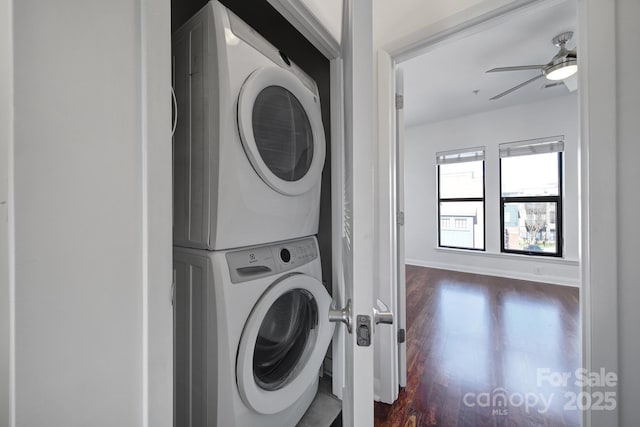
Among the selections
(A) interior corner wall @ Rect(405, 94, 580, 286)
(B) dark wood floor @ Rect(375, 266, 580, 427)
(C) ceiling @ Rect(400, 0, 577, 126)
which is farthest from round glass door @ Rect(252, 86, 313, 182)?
(A) interior corner wall @ Rect(405, 94, 580, 286)

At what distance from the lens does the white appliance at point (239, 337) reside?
81 cm

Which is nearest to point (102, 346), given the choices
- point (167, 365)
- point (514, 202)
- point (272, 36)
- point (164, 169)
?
point (167, 365)

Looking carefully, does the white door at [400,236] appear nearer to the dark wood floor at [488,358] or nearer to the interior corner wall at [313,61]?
the dark wood floor at [488,358]

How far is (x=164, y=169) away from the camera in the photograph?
497 millimetres

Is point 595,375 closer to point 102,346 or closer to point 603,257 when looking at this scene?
point 603,257

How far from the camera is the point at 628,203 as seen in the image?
0.85 metres

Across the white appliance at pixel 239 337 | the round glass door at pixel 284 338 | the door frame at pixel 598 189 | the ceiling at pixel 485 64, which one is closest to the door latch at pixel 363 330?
the white appliance at pixel 239 337

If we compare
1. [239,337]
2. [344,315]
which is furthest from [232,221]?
[344,315]

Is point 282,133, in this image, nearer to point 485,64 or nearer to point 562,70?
point 562,70

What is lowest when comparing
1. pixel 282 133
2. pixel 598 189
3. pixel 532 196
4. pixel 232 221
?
pixel 232 221

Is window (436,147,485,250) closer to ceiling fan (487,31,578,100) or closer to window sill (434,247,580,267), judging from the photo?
window sill (434,247,580,267)

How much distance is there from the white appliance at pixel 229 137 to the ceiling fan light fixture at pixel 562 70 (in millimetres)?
2323

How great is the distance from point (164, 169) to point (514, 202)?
188 inches

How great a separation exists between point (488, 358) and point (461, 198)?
3.15 metres
